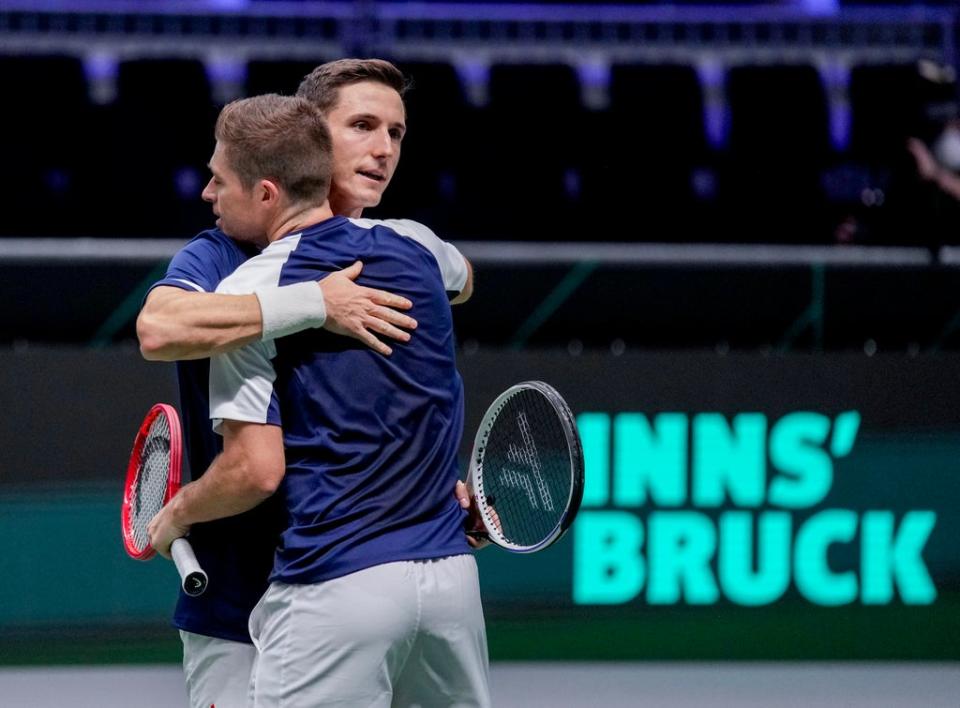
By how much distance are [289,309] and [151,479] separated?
690 mm

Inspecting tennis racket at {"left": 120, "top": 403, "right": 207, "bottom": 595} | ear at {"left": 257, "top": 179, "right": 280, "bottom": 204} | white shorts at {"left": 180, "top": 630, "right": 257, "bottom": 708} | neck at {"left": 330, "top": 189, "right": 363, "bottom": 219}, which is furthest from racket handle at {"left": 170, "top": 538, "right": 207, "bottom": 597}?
neck at {"left": 330, "top": 189, "right": 363, "bottom": 219}

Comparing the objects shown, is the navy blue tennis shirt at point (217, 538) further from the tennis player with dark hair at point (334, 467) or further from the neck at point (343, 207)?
the neck at point (343, 207)

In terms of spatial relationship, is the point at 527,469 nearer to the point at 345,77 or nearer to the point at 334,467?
the point at 334,467

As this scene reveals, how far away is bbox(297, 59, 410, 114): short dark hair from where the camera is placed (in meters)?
2.55

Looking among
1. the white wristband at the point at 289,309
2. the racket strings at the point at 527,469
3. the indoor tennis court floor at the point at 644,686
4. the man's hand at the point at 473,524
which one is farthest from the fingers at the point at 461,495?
the indoor tennis court floor at the point at 644,686

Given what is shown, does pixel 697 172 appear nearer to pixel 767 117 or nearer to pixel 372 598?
pixel 767 117

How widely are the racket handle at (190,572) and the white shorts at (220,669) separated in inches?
5.2

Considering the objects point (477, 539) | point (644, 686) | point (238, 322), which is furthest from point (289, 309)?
point (644, 686)

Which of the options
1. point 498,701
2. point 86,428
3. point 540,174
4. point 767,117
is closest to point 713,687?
point 498,701

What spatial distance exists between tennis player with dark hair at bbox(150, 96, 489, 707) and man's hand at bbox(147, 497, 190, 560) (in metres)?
0.01

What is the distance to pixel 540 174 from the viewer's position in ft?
24.3

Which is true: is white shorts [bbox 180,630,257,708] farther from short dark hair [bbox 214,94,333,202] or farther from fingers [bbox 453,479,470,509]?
short dark hair [bbox 214,94,333,202]

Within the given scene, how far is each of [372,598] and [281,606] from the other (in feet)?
0.46

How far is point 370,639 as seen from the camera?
200 centimetres
